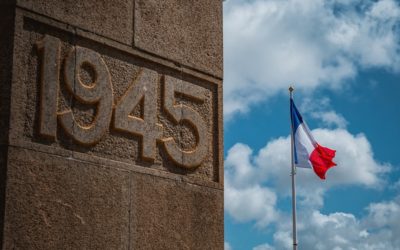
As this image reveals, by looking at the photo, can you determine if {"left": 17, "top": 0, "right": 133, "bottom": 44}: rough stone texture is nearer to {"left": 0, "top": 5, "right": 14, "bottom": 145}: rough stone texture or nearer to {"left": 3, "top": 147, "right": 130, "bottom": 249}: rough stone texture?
{"left": 0, "top": 5, "right": 14, "bottom": 145}: rough stone texture

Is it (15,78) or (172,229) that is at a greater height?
(15,78)

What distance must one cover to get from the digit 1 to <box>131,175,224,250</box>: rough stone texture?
76 cm

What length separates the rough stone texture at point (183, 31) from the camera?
6.13 m

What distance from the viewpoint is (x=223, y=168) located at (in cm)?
651

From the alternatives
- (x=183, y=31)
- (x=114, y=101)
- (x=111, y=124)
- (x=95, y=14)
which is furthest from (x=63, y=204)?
(x=183, y=31)

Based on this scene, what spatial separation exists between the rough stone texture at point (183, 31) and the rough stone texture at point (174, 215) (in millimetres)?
979

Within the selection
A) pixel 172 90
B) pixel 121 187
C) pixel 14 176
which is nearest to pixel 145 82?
pixel 172 90

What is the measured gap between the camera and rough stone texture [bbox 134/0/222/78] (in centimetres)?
613

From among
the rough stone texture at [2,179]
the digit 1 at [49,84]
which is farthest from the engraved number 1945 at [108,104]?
the rough stone texture at [2,179]

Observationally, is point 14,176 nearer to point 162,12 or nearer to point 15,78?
point 15,78

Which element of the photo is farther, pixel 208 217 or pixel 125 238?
pixel 208 217

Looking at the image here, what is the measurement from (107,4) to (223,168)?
158 centimetres

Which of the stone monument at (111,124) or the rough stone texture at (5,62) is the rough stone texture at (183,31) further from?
the rough stone texture at (5,62)

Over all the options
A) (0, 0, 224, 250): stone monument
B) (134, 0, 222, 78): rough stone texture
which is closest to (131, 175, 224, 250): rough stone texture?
(0, 0, 224, 250): stone monument
